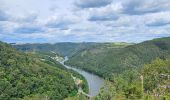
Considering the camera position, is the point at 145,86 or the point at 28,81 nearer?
the point at 145,86

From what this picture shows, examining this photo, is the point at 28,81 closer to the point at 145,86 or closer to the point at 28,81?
the point at 28,81

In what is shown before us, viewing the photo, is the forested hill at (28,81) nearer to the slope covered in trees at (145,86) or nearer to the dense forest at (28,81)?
the dense forest at (28,81)

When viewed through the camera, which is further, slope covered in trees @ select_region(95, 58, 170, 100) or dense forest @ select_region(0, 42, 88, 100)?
dense forest @ select_region(0, 42, 88, 100)

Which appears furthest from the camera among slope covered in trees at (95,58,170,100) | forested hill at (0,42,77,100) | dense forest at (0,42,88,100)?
dense forest at (0,42,88,100)

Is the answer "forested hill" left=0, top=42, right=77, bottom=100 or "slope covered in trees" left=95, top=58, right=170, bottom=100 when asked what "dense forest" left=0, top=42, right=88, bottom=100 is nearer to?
"forested hill" left=0, top=42, right=77, bottom=100

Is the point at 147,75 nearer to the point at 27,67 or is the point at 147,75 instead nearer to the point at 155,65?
the point at 155,65

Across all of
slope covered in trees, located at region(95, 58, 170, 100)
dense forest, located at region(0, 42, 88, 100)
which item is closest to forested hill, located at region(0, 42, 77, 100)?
dense forest, located at region(0, 42, 88, 100)

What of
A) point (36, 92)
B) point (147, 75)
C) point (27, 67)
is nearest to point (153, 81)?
point (147, 75)

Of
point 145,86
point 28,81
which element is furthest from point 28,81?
point 145,86

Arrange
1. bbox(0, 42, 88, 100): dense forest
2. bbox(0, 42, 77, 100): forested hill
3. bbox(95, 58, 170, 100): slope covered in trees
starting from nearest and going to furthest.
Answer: bbox(95, 58, 170, 100): slope covered in trees → bbox(0, 42, 77, 100): forested hill → bbox(0, 42, 88, 100): dense forest

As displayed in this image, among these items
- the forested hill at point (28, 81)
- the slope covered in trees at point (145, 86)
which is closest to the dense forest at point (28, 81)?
the forested hill at point (28, 81)
